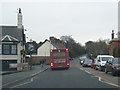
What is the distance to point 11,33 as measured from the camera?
57594mm

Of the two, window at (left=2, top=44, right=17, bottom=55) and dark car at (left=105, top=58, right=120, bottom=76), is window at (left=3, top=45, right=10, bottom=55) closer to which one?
window at (left=2, top=44, right=17, bottom=55)

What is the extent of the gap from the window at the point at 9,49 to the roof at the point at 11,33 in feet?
3.94

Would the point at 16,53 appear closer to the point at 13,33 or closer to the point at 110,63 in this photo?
the point at 13,33

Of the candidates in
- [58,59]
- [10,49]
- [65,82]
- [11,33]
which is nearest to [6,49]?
[10,49]

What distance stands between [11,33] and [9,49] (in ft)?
13.9

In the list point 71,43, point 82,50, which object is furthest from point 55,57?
point 82,50

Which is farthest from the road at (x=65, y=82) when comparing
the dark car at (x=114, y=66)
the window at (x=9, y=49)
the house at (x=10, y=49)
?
the window at (x=9, y=49)

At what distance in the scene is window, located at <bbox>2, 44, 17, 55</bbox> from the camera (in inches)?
2141

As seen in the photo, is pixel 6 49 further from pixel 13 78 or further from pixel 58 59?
pixel 13 78

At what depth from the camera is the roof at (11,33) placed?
55.2 m

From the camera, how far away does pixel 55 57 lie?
4166 cm

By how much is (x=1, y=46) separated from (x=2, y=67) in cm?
518

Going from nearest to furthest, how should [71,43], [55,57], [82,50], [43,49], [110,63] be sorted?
→ [110,63], [55,57], [43,49], [71,43], [82,50]

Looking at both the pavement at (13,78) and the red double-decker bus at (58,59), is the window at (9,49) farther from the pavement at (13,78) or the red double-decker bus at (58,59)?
the pavement at (13,78)
